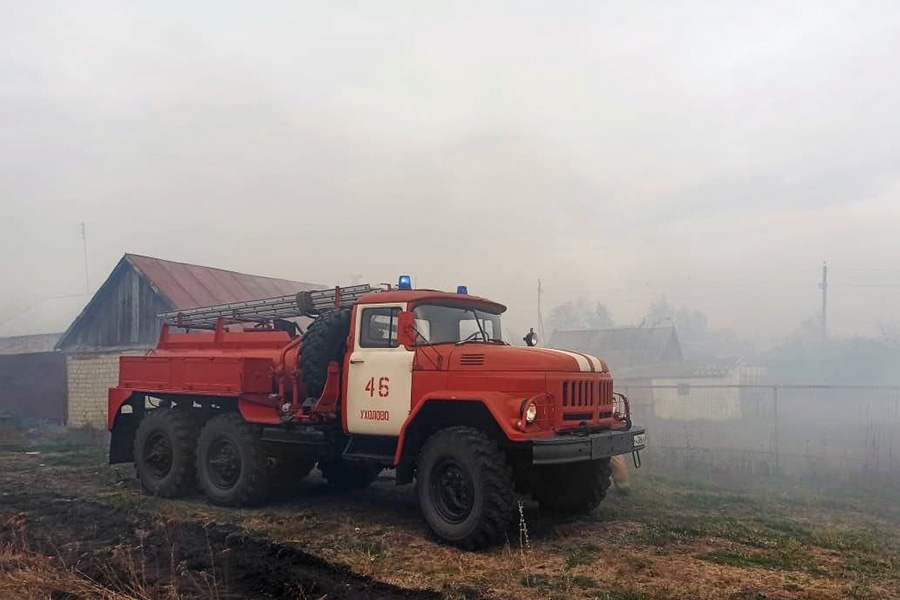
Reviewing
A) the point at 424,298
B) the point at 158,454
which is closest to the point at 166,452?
the point at 158,454

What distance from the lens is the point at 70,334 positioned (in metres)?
20.9

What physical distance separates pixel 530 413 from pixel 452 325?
6.17 ft

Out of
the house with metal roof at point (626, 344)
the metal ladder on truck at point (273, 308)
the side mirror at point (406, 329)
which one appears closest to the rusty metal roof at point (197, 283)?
the metal ladder on truck at point (273, 308)

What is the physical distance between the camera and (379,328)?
8297 mm

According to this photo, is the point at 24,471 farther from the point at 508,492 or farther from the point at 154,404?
the point at 508,492

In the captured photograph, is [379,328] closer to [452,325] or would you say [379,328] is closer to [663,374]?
[452,325]

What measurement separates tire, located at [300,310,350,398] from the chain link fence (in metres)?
6.92

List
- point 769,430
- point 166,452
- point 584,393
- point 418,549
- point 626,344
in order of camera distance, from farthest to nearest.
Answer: point 626,344, point 769,430, point 166,452, point 584,393, point 418,549

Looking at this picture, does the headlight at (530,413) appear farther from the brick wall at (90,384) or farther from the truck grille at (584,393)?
the brick wall at (90,384)

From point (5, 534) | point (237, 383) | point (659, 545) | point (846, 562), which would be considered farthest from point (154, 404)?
point (846, 562)

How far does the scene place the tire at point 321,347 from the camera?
340 inches

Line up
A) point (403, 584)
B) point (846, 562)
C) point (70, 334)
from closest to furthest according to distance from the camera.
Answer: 1. point (403, 584)
2. point (846, 562)
3. point (70, 334)

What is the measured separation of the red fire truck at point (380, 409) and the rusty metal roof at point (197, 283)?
8471mm

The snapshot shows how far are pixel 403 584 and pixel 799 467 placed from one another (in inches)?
371
